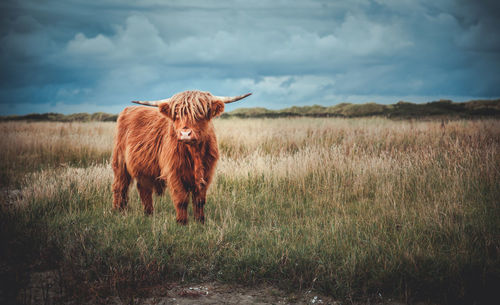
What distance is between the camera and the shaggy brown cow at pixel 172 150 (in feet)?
13.4

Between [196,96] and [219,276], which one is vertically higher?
[196,96]

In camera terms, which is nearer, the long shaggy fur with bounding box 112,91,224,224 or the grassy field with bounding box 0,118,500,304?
the grassy field with bounding box 0,118,500,304

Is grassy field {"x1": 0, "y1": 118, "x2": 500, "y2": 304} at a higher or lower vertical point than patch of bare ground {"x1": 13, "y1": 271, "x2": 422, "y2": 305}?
higher

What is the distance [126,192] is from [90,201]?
73 centimetres

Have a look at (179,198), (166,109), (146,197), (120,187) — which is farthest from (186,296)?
(120,187)

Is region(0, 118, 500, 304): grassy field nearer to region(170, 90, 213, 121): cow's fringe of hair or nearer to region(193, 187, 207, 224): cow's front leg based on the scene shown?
region(193, 187, 207, 224): cow's front leg

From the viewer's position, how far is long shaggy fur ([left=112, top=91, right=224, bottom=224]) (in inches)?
163

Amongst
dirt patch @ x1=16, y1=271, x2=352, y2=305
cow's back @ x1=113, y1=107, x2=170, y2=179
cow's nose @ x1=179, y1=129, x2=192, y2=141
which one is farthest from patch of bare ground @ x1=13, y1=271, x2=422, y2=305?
cow's back @ x1=113, y1=107, x2=170, y2=179

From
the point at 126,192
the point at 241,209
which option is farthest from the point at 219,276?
the point at 126,192

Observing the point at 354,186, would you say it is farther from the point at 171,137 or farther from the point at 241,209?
the point at 171,137

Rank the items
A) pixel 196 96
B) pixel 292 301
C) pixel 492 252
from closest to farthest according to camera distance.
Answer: pixel 292 301
pixel 492 252
pixel 196 96

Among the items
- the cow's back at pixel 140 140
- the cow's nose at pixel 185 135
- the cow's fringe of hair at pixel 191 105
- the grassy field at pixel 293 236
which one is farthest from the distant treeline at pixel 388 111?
the cow's nose at pixel 185 135

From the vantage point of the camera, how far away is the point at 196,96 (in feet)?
13.6

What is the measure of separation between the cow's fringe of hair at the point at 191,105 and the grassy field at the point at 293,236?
142cm
